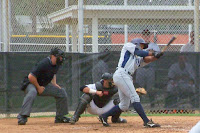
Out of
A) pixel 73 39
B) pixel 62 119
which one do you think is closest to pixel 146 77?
pixel 73 39

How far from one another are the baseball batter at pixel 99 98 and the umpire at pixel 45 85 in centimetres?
53

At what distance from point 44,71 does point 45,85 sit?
473 mm

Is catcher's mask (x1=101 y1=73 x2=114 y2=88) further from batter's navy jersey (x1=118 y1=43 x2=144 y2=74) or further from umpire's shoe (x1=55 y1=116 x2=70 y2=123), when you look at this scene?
umpire's shoe (x1=55 y1=116 x2=70 y2=123)

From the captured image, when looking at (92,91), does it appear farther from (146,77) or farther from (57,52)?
(146,77)

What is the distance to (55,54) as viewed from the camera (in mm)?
8969

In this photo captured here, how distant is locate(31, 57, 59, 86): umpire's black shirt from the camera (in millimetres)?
8953

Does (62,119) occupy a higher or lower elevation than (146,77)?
lower

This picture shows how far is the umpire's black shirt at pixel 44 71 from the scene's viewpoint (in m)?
8.95

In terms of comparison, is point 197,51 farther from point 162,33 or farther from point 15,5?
point 15,5

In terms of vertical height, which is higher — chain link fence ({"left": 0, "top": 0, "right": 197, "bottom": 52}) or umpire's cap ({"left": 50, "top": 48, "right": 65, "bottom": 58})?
chain link fence ({"left": 0, "top": 0, "right": 197, "bottom": 52})

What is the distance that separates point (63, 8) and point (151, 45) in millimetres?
3082

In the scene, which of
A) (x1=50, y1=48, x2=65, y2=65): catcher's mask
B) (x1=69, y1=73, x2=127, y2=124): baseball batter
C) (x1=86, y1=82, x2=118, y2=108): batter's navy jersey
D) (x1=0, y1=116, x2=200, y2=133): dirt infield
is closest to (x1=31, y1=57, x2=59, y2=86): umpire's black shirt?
(x1=50, y1=48, x2=65, y2=65): catcher's mask

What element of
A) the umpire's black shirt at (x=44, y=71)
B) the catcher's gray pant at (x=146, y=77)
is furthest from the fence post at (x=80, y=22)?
the umpire's black shirt at (x=44, y=71)

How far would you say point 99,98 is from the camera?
9.27 meters
